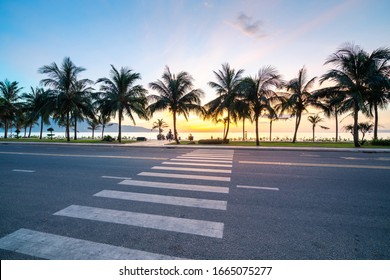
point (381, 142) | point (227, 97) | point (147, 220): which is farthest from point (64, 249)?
point (381, 142)

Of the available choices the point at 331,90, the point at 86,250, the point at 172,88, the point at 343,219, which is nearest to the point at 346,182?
the point at 343,219

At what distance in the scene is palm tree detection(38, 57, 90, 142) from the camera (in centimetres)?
2533

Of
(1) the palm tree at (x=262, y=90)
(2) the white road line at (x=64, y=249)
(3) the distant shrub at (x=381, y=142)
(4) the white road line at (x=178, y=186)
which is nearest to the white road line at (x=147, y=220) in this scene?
(2) the white road line at (x=64, y=249)

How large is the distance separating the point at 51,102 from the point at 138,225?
30452 millimetres

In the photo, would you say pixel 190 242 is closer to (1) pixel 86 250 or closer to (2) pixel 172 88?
(1) pixel 86 250

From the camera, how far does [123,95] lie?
24562 mm

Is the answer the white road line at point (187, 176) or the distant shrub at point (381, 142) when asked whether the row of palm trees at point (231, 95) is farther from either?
the white road line at point (187, 176)

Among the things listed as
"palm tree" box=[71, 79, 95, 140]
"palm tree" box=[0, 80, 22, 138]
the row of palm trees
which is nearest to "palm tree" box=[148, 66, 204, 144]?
the row of palm trees

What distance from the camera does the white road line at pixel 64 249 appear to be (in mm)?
2512

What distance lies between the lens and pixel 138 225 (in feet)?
11.0

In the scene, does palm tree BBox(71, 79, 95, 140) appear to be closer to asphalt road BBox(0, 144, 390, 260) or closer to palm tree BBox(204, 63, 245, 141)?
palm tree BBox(204, 63, 245, 141)

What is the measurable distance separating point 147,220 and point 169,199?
109 cm

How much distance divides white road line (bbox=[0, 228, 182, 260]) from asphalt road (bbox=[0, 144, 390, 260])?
0.02 meters

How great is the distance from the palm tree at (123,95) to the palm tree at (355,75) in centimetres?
2194
